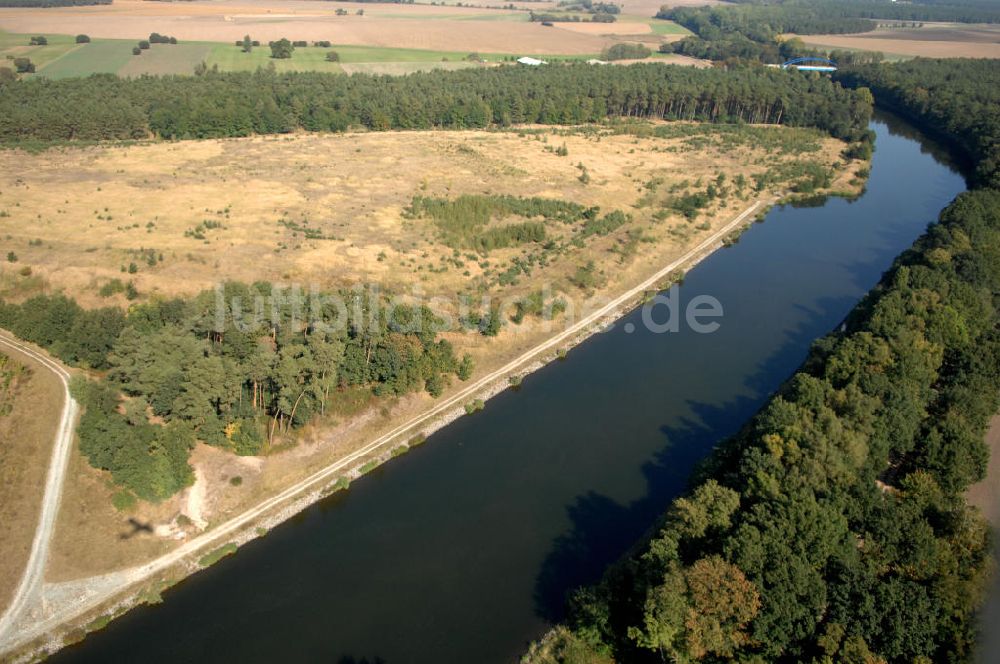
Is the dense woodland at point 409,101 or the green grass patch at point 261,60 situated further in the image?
the green grass patch at point 261,60

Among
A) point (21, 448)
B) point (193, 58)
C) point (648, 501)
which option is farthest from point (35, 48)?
point (648, 501)

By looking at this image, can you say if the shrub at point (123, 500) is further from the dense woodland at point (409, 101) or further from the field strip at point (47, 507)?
the dense woodland at point (409, 101)

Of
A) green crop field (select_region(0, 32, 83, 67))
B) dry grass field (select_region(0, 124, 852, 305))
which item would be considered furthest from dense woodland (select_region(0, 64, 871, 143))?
green crop field (select_region(0, 32, 83, 67))

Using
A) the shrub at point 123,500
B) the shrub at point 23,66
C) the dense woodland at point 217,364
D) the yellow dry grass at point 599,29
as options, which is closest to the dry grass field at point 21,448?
the dense woodland at point 217,364

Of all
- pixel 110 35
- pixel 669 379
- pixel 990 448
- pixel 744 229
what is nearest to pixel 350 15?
pixel 110 35

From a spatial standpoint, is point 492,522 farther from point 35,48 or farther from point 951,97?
point 35,48

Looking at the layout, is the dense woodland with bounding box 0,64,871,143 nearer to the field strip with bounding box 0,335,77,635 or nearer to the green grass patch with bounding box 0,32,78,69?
the green grass patch with bounding box 0,32,78,69
